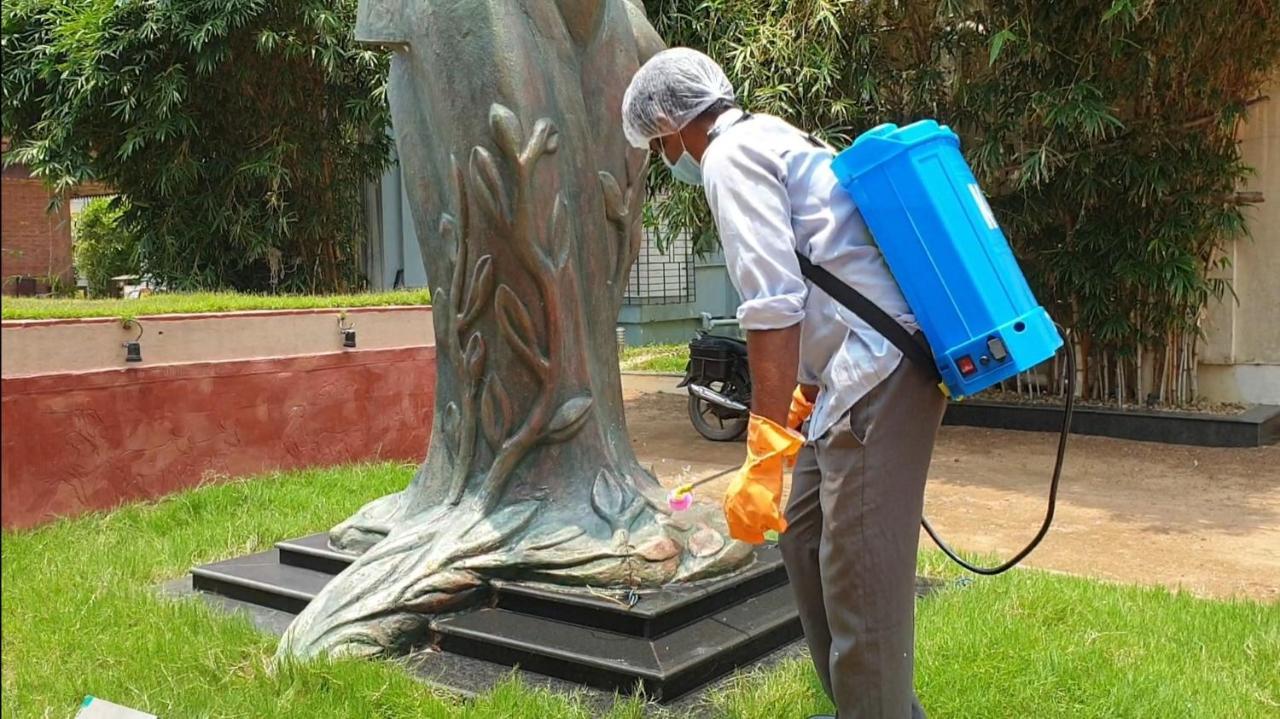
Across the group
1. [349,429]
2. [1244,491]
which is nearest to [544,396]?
[349,429]

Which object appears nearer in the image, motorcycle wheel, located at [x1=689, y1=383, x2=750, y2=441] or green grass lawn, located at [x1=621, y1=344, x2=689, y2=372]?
motorcycle wheel, located at [x1=689, y1=383, x2=750, y2=441]

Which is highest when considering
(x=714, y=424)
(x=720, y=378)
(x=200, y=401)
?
(x=200, y=401)

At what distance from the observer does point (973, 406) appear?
870 centimetres

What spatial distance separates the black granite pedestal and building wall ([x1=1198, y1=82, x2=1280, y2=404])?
6047 millimetres

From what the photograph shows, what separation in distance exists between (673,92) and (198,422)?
4374mm

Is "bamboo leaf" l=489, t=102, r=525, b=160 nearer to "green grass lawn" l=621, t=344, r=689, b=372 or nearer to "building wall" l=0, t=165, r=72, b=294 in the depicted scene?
"green grass lawn" l=621, t=344, r=689, b=372

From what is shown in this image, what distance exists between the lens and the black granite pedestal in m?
3.01

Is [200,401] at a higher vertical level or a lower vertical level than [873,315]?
lower

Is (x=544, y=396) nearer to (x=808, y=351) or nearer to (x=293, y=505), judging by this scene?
(x=808, y=351)

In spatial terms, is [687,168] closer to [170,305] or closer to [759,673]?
[759,673]

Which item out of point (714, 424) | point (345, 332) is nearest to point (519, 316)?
point (345, 332)

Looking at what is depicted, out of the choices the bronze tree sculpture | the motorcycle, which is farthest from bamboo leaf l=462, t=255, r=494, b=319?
the motorcycle

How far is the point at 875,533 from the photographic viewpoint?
2.16 meters

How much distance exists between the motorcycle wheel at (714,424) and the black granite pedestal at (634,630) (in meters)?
4.56
